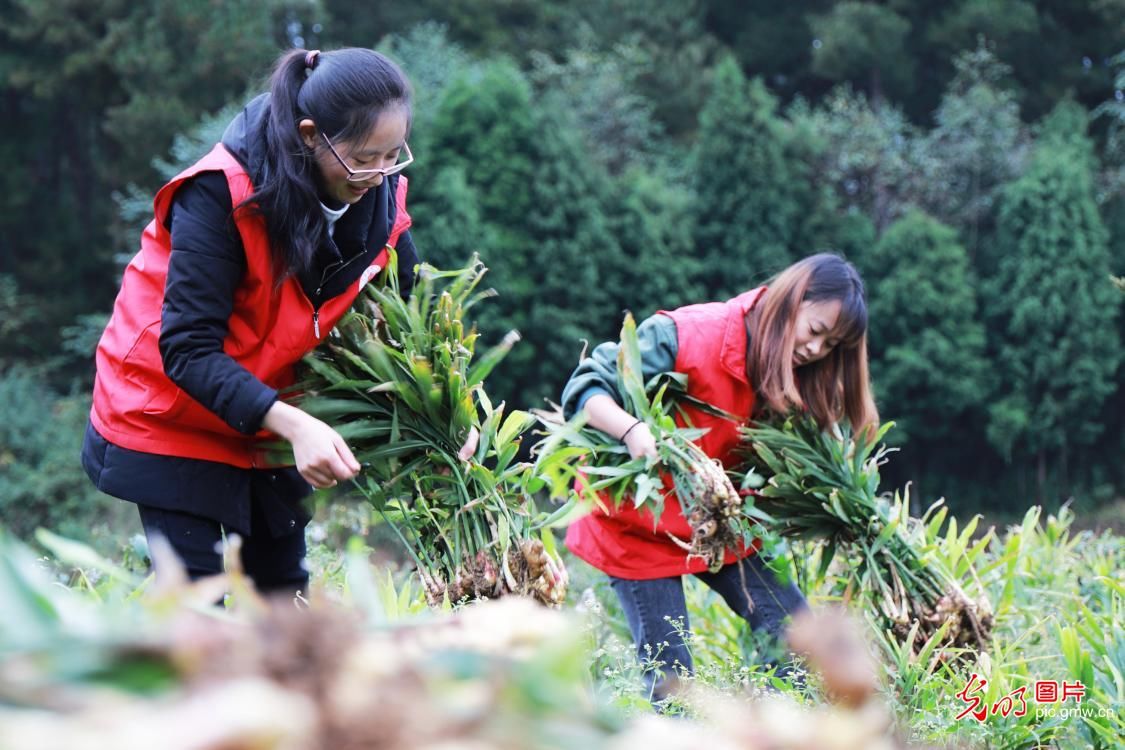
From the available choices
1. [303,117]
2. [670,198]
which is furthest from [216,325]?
[670,198]

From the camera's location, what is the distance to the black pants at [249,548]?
2.47 m

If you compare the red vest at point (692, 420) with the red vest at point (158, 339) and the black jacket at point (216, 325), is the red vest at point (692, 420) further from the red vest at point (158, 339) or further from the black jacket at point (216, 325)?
the red vest at point (158, 339)

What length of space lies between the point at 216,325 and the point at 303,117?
0.47 meters

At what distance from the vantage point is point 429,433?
2756mm

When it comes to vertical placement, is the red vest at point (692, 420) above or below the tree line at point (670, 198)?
above

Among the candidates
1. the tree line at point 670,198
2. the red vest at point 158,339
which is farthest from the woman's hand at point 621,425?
the tree line at point 670,198

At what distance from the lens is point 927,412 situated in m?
18.1

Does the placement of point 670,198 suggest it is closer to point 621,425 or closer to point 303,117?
point 621,425

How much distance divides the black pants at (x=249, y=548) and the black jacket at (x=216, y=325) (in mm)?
42

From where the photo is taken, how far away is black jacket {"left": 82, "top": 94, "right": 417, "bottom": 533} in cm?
226

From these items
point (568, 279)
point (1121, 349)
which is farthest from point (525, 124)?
point (1121, 349)

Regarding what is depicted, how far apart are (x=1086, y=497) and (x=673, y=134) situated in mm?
9777

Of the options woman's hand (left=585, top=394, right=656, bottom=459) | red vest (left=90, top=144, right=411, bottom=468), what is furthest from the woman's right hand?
red vest (left=90, top=144, right=411, bottom=468)

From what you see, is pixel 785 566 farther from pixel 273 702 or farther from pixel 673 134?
pixel 673 134
